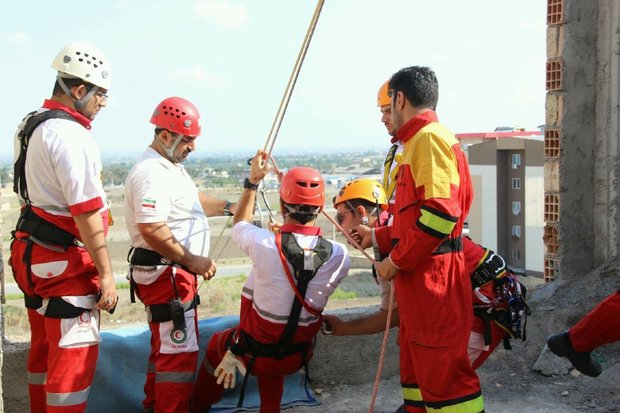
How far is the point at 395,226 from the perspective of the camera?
13.9ft

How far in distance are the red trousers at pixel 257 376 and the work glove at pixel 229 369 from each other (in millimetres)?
57

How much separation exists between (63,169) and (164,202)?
68cm

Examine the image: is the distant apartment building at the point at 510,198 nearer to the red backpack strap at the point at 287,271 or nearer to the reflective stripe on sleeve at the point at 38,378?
the red backpack strap at the point at 287,271

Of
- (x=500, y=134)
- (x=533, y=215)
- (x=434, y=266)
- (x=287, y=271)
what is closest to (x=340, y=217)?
(x=287, y=271)

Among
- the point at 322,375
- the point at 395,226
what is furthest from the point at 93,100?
the point at 322,375

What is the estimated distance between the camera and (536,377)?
6.02 m

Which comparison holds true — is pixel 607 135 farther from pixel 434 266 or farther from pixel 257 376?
pixel 257 376

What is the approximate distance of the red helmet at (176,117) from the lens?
4758mm

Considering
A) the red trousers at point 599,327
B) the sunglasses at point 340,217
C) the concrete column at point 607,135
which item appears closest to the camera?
the red trousers at point 599,327

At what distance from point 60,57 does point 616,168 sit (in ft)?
15.9

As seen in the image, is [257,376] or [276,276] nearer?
[276,276]

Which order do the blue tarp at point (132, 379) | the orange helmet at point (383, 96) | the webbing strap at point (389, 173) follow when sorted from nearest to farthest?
the webbing strap at point (389, 173)
the blue tarp at point (132, 379)
the orange helmet at point (383, 96)

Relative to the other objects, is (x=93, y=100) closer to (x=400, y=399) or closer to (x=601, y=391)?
(x=400, y=399)

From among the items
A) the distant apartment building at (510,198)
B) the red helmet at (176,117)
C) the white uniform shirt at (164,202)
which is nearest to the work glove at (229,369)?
the white uniform shirt at (164,202)
